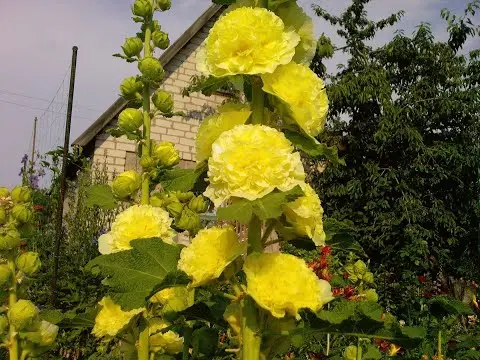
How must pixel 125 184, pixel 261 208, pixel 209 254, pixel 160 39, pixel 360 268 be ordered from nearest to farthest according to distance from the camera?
pixel 261 208 < pixel 209 254 < pixel 125 184 < pixel 160 39 < pixel 360 268

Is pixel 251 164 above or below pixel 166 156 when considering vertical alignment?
below

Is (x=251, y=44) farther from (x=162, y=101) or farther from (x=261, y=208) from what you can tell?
(x=162, y=101)

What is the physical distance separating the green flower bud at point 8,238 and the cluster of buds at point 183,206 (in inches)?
15.8

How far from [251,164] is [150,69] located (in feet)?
2.96

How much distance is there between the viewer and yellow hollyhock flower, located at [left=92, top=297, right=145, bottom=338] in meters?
1.55

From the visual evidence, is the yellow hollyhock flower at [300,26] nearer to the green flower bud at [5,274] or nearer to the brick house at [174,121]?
the green flower bud at [5,274]

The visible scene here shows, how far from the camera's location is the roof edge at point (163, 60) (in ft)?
27.5

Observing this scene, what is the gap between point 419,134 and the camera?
35.5 ft

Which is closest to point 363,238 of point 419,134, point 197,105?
point 419,134

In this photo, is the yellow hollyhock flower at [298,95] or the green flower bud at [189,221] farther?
the green flower bud at [189,221]

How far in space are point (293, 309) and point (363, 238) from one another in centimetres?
1008

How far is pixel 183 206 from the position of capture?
5.53 ft

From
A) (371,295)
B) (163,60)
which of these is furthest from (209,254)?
(163,60)

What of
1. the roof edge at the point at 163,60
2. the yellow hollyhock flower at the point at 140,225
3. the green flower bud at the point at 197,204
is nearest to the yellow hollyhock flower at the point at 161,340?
the yellow hollyhock flower at the point at 140,225
